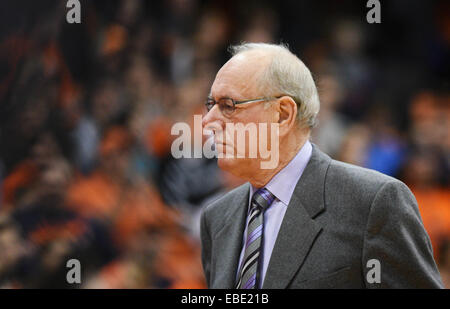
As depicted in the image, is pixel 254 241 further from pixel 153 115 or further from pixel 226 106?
pixel 153 115

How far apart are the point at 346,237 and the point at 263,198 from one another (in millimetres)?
340

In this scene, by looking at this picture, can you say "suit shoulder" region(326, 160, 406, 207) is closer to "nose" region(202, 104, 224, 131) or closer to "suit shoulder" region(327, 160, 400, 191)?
"suit shoulder" region(327, 160, 400, 191)

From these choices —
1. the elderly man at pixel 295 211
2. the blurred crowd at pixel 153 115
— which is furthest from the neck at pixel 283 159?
the blurred crowd at pixel 153 115

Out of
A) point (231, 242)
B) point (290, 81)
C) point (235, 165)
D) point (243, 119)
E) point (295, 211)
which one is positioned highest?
point (290, 81)

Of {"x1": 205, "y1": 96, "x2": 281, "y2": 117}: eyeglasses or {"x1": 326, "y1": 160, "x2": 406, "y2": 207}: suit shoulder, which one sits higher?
{"x1": 205, "y1": 96, "x2": 281, "y2": 117}: eyeglasses

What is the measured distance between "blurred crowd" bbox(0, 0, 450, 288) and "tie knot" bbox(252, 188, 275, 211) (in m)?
2.30

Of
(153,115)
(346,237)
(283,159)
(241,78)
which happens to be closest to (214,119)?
(241,78)

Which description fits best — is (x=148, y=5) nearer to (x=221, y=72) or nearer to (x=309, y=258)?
(x=221, y=72)

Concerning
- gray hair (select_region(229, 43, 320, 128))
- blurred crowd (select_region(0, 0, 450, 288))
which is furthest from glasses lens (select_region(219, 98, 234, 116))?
blurred crowd (select_region(0, 0, 450, 288))

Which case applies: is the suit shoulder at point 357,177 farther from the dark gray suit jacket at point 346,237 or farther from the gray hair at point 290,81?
the gray hair at point 290,81

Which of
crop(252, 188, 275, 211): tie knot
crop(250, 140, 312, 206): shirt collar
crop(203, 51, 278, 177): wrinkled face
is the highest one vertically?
crop(203, 51, 278, 177): wrinkled face

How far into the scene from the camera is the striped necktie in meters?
1.81

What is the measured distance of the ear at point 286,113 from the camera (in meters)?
1.97

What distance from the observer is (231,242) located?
1955 mm
